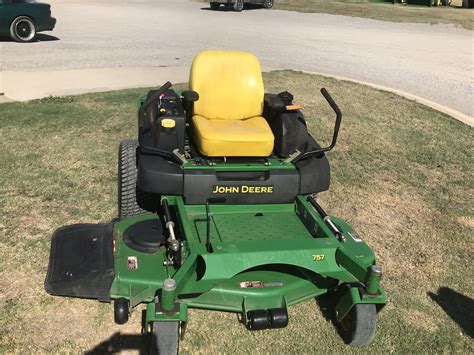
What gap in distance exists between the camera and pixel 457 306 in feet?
11.9

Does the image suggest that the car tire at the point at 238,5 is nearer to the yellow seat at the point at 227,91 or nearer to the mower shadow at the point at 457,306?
the yellow seat at the point at 227,91

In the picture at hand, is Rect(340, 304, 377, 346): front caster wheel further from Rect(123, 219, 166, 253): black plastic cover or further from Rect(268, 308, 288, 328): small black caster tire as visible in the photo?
Rect(123, 219, 166, 253): black plastic cover

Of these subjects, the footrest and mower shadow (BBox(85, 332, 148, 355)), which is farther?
the footrest

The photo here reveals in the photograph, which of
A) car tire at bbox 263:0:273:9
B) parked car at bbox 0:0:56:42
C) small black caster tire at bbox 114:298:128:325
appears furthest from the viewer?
car tire at bbox 263:0:273:9

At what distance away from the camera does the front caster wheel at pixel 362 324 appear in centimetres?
303

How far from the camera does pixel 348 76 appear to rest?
10391 millimetres

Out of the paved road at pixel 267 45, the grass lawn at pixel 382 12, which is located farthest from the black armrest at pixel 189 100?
the grass lawn at pixel 382 12

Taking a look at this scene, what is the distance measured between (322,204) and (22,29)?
9.78m

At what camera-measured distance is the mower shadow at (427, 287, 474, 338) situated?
3.45 metres

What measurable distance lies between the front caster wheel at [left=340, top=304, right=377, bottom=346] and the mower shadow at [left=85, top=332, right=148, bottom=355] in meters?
1.33

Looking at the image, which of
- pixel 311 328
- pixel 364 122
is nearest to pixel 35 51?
pixel 364 122

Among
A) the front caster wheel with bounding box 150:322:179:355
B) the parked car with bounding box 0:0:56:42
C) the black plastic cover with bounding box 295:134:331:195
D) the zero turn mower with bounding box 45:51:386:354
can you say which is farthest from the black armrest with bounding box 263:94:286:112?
the parked car with bounding box 0:0:56:42

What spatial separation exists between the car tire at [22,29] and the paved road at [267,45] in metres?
0.27

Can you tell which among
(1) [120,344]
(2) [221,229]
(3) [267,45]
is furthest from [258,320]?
(3) [267,45]
